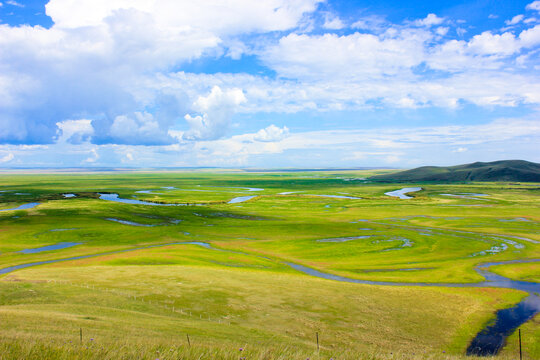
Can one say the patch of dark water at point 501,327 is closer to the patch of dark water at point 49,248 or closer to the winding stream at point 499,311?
the winding stream at point 499,311

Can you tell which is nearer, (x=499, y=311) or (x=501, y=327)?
(x=501, y=327)

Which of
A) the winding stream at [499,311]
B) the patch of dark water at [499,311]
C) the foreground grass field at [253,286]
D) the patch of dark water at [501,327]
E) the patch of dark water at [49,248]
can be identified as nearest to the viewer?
the foreground grass field at [253,286]

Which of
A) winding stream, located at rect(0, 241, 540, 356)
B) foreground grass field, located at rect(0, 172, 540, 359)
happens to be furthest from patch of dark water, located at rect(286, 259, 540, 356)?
foreground grass field, located at rect(0, 172, 540, 359)

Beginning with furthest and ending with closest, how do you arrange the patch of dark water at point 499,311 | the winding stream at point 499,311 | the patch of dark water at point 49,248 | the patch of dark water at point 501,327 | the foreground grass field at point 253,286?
the patch of dark water at point 49,248 → the winding stream at point 499,311 → the patch of dark water at point 499,311 → the patch of dark water at point 501,327 → the foreground grass field at point 253,286

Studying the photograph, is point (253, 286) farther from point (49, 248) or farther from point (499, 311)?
point (49, 248)

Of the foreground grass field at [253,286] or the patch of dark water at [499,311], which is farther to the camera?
the patch of dark water at [499,311]

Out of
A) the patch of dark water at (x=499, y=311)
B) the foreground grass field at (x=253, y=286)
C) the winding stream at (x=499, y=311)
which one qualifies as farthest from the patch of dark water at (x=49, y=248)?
the patch of dark water at (x=499, y=311)

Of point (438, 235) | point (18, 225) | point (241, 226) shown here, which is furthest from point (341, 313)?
point (18, 225)

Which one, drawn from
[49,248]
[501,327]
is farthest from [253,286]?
[49,248]

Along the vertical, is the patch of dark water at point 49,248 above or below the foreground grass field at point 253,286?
below
